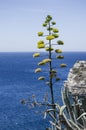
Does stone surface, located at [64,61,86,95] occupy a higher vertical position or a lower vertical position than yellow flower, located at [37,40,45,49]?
lower

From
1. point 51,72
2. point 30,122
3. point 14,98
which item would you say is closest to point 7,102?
point 14,98

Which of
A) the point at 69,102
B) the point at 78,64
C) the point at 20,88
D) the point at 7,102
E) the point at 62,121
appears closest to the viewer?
the point at 62,121

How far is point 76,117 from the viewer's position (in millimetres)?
4270

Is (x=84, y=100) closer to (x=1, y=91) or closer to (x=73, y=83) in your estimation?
(x=73, y=83)

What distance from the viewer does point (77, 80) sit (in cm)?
441

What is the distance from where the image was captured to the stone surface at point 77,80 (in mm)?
4199

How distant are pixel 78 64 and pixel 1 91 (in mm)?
86696

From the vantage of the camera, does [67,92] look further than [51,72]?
No

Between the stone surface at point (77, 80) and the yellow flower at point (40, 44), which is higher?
the yellow flower at point (40, 44)

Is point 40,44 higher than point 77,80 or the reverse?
higher

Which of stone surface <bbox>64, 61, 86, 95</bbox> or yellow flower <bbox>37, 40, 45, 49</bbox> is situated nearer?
stone surface <bbox>64, 61, 86, 95</bbox>

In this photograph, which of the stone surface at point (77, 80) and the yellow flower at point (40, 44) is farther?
the yellow flower at point (40, 44)

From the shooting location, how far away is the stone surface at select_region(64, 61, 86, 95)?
165 inches

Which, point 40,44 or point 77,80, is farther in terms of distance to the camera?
point 40,44
